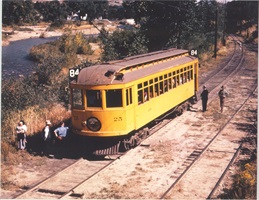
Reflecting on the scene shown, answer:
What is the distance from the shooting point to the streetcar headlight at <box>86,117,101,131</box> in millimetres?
13531

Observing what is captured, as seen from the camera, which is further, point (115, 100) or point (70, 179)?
point (115, 100)

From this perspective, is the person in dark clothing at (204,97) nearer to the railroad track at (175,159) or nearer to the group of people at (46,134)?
the railroad track at (175,159)

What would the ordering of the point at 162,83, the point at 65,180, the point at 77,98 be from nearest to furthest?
the point at 65,180 → the point at 77,98 → the point at 162,83

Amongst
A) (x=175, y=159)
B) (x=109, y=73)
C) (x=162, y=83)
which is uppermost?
(x=109, y=73)

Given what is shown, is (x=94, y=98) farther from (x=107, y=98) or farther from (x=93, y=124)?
(x=93, y=124)

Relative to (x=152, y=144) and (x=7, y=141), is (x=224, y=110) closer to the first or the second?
(x=152, y=144)

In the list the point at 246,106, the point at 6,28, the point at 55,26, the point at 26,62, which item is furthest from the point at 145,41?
the point at 55,26

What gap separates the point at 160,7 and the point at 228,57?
605 inches

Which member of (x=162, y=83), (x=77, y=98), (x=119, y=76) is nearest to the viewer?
(x=119, y=76)

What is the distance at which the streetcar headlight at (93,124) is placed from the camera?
13.5 metres

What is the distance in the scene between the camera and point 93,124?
1362cm

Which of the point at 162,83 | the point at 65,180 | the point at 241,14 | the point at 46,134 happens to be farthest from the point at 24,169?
the point at 241,14

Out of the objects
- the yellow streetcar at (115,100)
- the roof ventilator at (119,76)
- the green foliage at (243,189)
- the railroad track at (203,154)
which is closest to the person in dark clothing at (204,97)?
the railroad track at (203,154)

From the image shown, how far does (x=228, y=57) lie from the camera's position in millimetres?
44719
